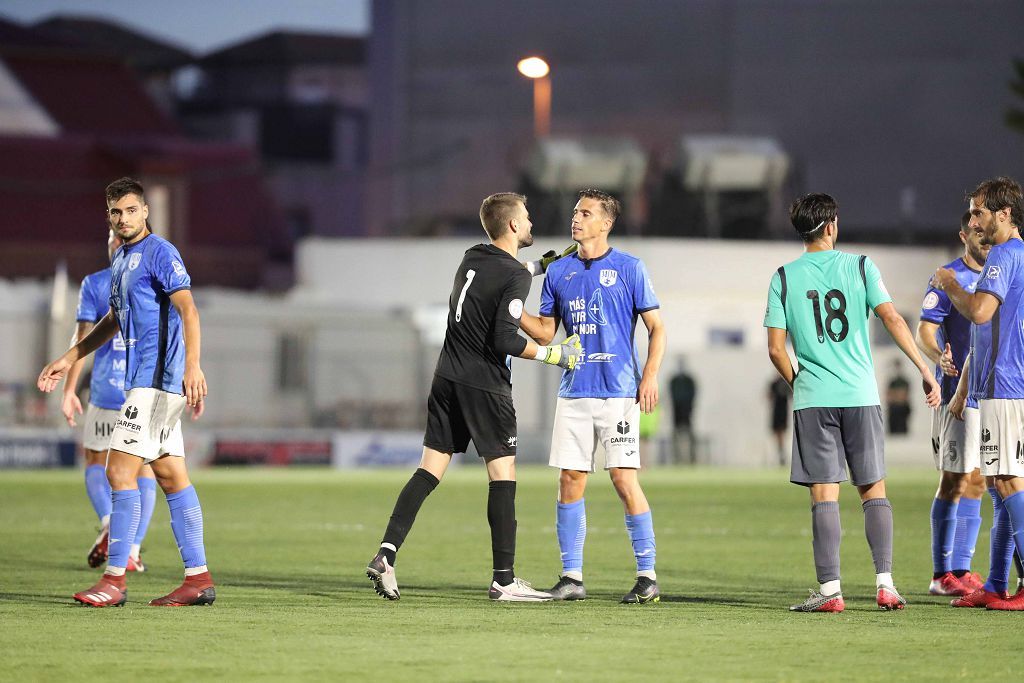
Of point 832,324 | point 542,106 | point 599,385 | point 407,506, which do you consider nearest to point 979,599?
point 832,324

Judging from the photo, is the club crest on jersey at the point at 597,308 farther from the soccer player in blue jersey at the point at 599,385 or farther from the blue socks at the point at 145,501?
the blue socks at the point at 145,501

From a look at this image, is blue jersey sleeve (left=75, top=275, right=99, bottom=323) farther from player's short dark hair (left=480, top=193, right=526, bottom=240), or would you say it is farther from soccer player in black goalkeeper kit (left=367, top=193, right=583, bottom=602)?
player's short dark hair (left=480, top=193, right=526, bottom=240)

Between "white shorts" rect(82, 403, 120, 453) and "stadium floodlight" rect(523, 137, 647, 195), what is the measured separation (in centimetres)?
3073

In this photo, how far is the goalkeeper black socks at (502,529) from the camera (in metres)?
9.96

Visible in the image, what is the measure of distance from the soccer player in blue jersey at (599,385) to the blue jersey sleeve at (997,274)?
1843 mm

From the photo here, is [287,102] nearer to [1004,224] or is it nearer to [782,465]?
[782,465]

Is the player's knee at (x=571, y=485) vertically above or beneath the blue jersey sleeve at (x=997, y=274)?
beneath

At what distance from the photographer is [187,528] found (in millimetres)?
9688

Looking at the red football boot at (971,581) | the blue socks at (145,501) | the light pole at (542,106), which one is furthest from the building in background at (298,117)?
the red football boot at (971,581)

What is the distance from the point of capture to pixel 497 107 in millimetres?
50406

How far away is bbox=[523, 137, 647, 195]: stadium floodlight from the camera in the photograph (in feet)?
140

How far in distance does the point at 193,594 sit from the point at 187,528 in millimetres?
375

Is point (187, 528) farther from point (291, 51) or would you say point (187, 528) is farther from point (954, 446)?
point (291, 51)

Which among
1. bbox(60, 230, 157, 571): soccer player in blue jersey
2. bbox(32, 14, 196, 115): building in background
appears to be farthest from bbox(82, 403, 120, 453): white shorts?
bbox(32, 14, 196, 115): building in background
